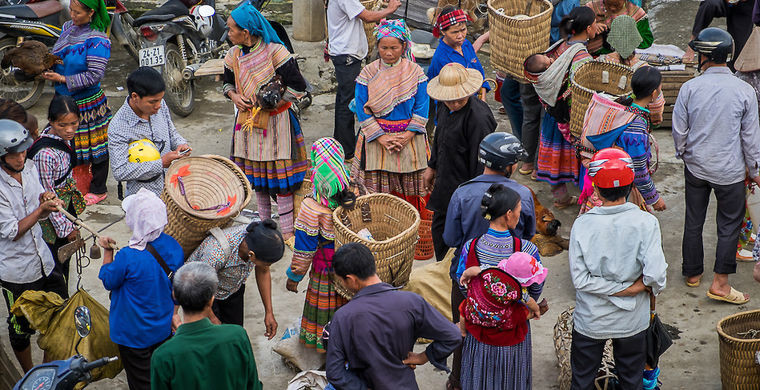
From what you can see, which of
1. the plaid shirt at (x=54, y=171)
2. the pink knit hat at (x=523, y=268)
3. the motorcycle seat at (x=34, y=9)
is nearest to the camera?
the pink knit hat at (x=523, y=268)

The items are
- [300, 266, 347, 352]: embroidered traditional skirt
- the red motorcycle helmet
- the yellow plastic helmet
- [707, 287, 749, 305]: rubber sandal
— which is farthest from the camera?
[707, 287, 749, 305]: rubber sandal

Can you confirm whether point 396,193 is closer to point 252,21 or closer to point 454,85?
point 454,85

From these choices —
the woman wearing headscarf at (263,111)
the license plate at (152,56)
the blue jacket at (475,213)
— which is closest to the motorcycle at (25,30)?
the license plate at (152,56)

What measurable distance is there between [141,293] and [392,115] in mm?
2619

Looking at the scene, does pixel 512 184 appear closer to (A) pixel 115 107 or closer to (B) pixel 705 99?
(B) pixel 705 99

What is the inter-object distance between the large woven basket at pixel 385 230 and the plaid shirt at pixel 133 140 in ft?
4.20

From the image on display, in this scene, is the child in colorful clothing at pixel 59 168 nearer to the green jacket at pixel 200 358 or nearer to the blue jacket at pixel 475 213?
the green jacket at pixel 200 358

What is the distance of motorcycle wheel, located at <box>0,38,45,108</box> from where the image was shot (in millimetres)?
8945

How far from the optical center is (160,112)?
5.43 metres

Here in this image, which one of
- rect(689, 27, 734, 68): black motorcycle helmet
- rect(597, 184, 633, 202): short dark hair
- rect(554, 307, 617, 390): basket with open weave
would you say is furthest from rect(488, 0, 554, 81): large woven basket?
rect(597, 184, 633, 202): short dark hair

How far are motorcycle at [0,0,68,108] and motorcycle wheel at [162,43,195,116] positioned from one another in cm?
121

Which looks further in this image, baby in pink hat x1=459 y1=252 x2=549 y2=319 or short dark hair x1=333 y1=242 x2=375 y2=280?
baby in pink hat x1=459 y1=252 x2=549 y2=319

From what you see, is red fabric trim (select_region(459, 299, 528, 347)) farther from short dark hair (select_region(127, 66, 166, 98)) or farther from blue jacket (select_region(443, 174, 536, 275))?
short dark hair (select_region(127, 66, 166, 98))

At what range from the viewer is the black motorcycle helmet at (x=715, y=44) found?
17.5 feet
